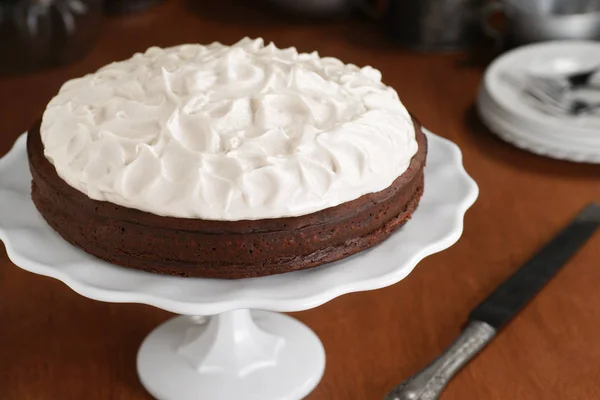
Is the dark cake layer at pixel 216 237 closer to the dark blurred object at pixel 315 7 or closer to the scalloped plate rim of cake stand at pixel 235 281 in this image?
the scalloped plate rim of cake stand at pixel 235 281

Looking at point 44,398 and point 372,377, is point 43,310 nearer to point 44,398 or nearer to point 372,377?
point 44,398

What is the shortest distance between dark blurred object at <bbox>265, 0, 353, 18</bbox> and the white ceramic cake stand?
121cm

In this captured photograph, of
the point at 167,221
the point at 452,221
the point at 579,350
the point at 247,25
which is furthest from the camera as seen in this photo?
the point at 247,25

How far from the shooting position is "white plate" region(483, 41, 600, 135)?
5.69 ft

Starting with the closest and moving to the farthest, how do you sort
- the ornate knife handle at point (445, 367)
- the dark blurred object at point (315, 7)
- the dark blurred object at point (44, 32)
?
the ornate knife handle at point (445, 367)
the dark blurred object at point (44, 32)
the dark blurred object at point (315, 7)

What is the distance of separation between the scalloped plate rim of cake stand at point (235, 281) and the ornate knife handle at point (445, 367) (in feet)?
0.73

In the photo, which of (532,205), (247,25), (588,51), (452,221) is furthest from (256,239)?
(247,25)

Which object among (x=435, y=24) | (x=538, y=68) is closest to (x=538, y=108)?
(x=538, y=68)

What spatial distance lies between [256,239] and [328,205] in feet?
0.32

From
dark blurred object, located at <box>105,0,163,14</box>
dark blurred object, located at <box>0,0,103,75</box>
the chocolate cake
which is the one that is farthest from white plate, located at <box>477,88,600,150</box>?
dark blurred object, located at <box>105,0,163,14</box>

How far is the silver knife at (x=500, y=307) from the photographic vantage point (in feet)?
3.51

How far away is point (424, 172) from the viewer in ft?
3.72

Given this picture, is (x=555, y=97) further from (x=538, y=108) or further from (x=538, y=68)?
(x=538, y=68)

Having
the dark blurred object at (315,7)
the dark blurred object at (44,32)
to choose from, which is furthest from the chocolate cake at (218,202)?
the dark blurred object at (315,7)
